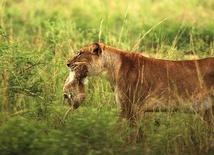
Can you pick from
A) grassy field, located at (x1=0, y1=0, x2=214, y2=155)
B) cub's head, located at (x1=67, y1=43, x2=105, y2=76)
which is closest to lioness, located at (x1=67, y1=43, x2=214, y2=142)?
cub's head, located at (x1=67, y1=43, x2=105, y2=76)

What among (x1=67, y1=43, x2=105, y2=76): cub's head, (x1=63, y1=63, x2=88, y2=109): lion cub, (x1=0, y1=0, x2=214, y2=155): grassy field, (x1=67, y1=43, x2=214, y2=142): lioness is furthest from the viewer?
(x1=67, y1=43, x2=105, y2=76): cub's head

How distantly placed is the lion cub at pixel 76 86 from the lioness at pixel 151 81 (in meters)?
0.06

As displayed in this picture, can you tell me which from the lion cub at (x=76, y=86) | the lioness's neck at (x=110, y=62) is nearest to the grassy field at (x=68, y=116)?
the lion cub at (x=76, y=86)

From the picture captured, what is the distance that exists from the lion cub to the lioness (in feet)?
0.19

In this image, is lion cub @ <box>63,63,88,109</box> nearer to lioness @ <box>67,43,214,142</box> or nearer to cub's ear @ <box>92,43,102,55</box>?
lioness @ <box>67,43,214,142</box>

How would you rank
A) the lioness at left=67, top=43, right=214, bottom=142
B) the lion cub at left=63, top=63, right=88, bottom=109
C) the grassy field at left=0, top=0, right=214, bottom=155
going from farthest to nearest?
the lion cub at left=63, top=63, right=88, bottom=109 < the lioness at left=67, top=43, right=214, bottom=142 < the grassy field at left=0, top=0, right=214, bottom=155

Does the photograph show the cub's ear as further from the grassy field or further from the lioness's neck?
the grassy field

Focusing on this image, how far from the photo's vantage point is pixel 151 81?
19.7ft

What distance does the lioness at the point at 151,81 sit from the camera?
19.3ft

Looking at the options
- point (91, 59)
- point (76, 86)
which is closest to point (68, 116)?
point (76, 86)

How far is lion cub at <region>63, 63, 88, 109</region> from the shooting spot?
600 centimetres

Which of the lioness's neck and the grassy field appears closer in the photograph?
the grassy field

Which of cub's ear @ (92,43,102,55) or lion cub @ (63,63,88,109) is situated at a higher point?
cub's ear @ (92,43,102,55)

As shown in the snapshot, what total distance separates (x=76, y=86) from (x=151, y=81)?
2.35 feet
